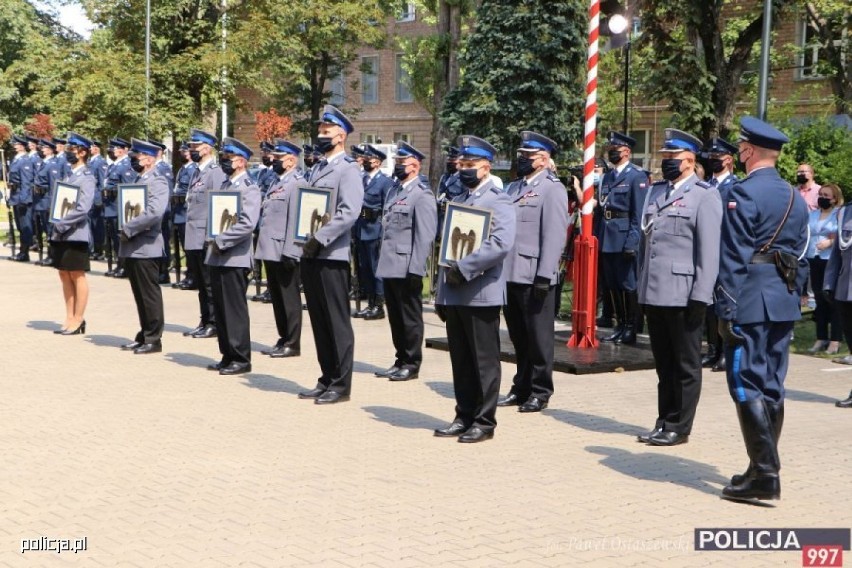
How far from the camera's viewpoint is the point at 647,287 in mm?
8383

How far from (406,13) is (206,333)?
114 feet

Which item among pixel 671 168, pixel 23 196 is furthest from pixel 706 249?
pixel 23 196

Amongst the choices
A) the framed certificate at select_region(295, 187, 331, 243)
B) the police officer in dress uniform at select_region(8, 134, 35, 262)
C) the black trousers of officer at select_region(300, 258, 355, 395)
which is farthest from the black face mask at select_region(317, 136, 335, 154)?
the police officer in dress uniform at select_region(8, 134, 35, 262)

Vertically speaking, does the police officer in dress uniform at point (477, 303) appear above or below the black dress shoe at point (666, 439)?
above

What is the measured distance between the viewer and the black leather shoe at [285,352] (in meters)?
12.2

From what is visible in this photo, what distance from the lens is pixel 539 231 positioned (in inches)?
372

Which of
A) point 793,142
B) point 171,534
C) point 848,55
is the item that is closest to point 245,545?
point 171,534

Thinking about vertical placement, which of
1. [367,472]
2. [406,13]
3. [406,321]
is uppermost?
[406,13]

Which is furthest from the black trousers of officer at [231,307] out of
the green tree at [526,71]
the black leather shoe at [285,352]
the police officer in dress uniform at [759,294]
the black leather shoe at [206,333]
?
the green tree at [526,71]

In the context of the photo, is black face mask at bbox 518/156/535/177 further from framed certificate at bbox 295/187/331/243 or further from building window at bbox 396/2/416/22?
building window at bbox 396/2/416/22

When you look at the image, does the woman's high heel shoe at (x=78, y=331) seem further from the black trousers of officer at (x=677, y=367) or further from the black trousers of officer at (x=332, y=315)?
the black trousers of officer at (x=677, y=367)

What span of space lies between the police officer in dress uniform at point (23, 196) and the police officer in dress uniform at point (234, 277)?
13.0m

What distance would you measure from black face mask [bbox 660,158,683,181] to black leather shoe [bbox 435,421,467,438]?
2.28 m

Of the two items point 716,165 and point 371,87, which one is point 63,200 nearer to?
point 716,165
